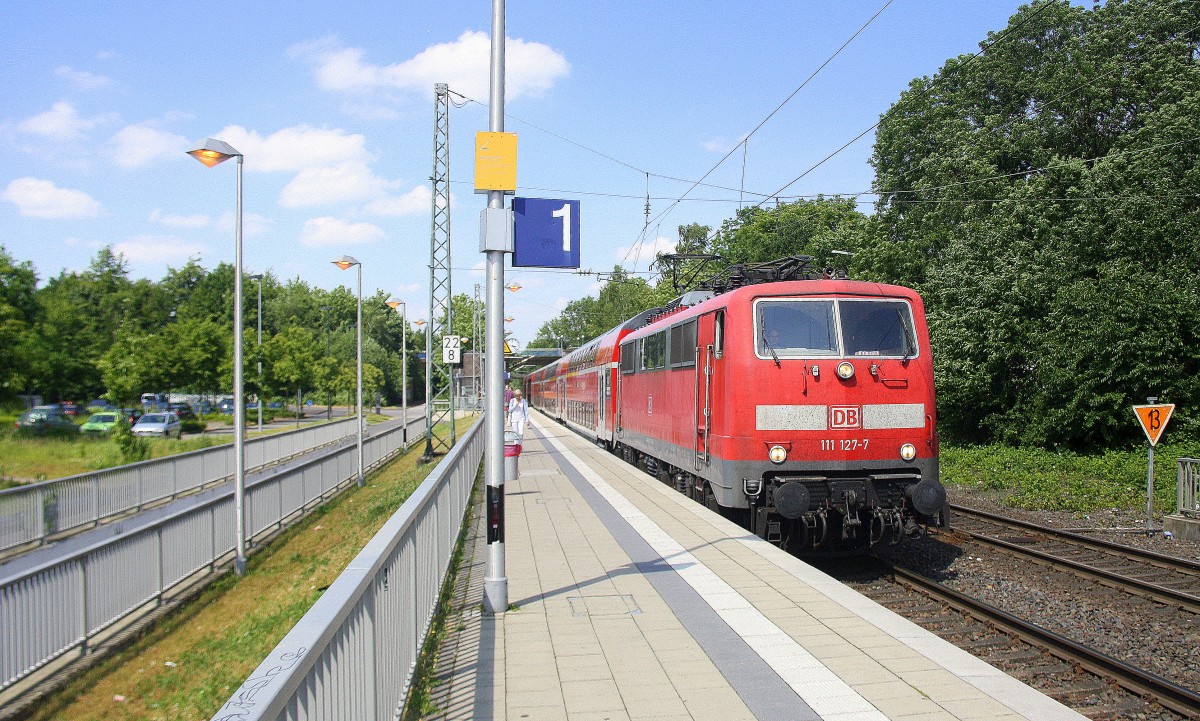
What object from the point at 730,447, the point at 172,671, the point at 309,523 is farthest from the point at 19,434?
the point at 730,447

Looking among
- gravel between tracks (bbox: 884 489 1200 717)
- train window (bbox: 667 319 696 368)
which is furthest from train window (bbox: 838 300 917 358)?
gravel between tracks (bbox: 884 489 1200 717)

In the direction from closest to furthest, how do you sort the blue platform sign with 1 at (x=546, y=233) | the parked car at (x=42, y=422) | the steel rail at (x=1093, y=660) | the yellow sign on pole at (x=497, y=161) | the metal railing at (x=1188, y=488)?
1. the steel rail at (x=1093, y=660)
2. the yellow sign on pole at (x=497, y=161)
3. the blue platform sign with 1 at (x=546, y=233)
4. the metal railing at (x=1188, y=488)
5. the parked car at (x=42, y=422)

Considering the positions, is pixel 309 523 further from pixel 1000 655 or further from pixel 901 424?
pixel 1000 655

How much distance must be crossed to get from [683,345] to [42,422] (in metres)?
32.8

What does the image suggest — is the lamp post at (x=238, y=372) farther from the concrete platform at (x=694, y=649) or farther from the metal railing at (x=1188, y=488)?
the metal railing at (x=1188, y=488)

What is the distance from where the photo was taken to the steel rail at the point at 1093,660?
579 centimetres

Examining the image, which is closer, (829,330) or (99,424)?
(829,330)

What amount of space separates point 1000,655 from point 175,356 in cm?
3566

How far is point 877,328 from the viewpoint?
1019 cm

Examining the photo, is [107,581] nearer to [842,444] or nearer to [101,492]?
[842,444]

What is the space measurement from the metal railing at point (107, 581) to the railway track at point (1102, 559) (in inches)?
408

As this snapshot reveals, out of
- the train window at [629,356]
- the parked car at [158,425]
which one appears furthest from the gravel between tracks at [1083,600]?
the parked car at [158,425]

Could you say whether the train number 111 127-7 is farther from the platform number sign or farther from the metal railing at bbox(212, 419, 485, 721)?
the platform number sign

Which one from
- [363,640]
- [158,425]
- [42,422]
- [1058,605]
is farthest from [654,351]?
[42,422]
